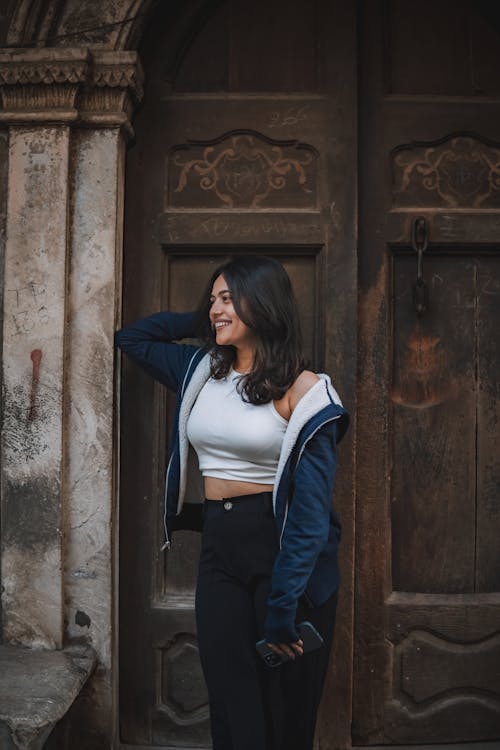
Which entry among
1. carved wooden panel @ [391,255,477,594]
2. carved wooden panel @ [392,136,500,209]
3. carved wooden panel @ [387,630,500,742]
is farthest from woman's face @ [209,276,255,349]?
carved wooden panel @ [387,630,500,742]

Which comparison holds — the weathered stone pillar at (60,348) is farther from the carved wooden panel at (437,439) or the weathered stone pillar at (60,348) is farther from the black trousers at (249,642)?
the carved wooden panel at (437,439)

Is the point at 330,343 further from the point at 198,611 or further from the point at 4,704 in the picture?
the point at 4,704

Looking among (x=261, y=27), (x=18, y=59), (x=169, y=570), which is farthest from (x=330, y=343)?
(x=18, y=59)

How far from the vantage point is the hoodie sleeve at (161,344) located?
289 centimetres

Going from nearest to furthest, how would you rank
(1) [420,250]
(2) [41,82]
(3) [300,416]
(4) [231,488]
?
(3) [300,416] → (4) [231,488] → (2) [41,82] → (1) [420,250]

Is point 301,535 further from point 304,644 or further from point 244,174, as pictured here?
point 244,174

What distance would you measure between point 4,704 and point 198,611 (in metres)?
0.74

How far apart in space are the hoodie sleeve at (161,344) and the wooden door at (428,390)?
2.61 ft

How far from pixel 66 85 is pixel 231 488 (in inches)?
66.1

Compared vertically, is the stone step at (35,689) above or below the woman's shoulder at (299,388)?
below

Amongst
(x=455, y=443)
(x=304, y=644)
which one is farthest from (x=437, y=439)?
(x=304, y=644)

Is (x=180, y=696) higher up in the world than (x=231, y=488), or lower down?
lower down

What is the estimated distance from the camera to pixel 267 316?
255 cm

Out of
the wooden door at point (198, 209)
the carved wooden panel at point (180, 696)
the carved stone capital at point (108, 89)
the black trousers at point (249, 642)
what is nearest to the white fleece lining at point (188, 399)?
the black trousers at point (249, 642)
